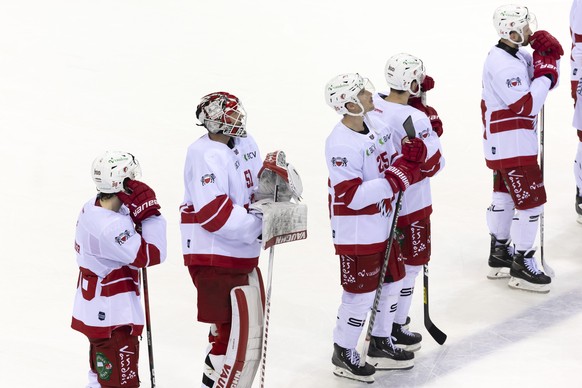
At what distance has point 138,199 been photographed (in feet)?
16.6

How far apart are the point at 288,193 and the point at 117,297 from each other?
81 cm

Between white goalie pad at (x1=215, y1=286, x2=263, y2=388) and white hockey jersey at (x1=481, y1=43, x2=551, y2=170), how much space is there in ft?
6.77

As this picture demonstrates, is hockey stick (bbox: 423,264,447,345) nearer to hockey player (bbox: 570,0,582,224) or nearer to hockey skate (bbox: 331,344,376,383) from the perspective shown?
hockey skate (bbox: 331,344,376,383)

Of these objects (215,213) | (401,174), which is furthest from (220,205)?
(401,174)

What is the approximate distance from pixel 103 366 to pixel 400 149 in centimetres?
183

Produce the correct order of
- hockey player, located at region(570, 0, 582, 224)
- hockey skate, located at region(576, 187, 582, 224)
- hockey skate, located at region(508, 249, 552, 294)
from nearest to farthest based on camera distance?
hockey skate, located at region(508, 249, 552, 294)
hockey player, located at region(570, 0, 582, 224)
hockey skate, located at region(576, 187, 582, 224)

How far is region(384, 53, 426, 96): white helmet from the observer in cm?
601

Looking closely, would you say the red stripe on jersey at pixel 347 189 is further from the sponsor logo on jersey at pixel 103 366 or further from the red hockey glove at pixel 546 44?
the red hockey glove at pixel 546 44

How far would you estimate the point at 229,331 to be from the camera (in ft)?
17.4

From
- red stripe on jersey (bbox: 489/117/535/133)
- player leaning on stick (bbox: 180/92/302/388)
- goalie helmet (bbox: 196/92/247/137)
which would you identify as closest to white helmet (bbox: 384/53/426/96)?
red stripe on jersey (bbox: 489/117/535/133)

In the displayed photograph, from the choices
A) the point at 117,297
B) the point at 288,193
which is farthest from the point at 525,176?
the point at 117,297

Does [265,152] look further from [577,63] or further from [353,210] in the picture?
[353,210]

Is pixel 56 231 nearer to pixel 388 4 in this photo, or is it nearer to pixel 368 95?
pixel 368 95

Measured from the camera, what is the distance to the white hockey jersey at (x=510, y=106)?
21.5 ft
